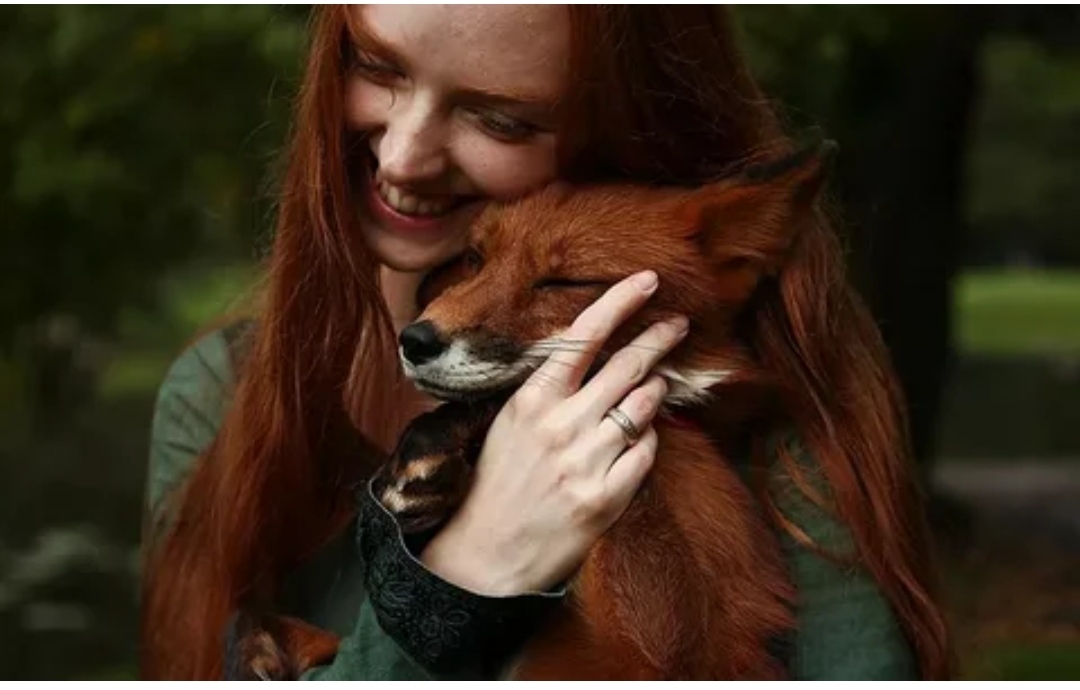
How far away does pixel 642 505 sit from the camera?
1.89 m

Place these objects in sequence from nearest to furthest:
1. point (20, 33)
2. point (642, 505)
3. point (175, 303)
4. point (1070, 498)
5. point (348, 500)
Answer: point (642, 505)
point (348, 500)
point (20, 33)
point (175, 303)
point (1070, 498)

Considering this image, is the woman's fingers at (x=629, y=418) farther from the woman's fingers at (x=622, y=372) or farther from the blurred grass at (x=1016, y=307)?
the blurred grass at (x=1016, y=307)

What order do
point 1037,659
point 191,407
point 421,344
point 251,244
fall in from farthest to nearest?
1. point 1037,659
2. point 251,244
3. point 191,407
4. point 421,344

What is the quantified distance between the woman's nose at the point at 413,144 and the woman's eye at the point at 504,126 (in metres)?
0.05

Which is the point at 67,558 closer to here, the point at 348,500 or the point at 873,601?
the point at 348,500

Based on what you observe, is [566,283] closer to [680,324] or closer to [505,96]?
[680,324]

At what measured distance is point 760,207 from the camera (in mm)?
1915

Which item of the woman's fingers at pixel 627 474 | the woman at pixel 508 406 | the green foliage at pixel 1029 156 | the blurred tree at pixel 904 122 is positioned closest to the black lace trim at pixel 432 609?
the woman at pixel 508 406

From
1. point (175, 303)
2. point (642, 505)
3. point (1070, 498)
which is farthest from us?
point (1070, 498)

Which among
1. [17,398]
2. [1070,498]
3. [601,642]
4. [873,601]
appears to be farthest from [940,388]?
[17,398]

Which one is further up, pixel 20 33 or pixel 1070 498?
pixel 20 33

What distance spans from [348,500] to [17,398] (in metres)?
2.55

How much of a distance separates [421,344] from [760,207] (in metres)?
0.44

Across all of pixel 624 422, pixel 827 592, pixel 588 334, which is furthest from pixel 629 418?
pixel 827 592
